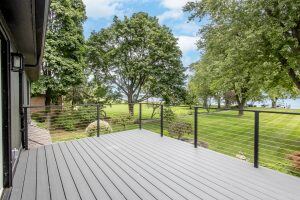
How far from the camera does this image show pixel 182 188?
9.75 ft

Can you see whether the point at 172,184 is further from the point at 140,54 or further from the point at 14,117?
the point at 140,54

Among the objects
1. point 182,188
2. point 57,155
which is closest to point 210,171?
point 182,188

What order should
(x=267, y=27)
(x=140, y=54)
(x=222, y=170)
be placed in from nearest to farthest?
(x=222, y=170), (x=267, y=27), (x=140, y=54)

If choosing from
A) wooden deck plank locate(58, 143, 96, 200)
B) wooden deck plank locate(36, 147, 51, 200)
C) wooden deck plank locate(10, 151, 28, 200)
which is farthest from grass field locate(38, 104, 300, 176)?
wooden deck plank locate(10, 151, 28, 200)

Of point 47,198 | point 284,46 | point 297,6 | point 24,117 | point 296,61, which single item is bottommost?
point 47,198

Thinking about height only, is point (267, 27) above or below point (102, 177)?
above

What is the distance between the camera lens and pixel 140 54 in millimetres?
16969

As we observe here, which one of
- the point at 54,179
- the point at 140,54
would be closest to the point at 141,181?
the point at 54,179

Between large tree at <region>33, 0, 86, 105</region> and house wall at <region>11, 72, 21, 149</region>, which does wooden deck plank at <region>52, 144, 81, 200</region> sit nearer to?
house wall at <region>11, 72, 21, 149</region>

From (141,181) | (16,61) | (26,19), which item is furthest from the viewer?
(16,61)

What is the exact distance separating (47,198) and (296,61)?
8.01 meters

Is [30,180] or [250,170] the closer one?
[30,180]

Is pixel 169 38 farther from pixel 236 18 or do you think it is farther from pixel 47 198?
pixel 47 198

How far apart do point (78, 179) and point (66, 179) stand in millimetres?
164
